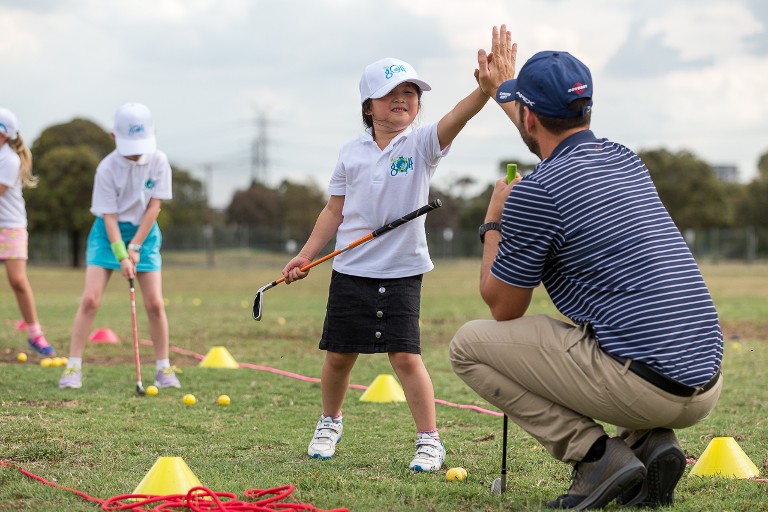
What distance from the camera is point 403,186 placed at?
15.4ft

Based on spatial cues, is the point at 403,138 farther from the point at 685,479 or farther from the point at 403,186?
the point at 685,479

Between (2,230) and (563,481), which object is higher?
(2,230)

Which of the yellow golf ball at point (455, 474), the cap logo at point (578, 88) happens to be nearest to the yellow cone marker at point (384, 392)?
the yellow golf ball at point (455, 474)

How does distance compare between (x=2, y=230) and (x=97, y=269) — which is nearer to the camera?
(x=97, y=269)

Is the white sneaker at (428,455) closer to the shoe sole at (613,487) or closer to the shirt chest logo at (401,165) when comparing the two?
the shoe sole at (613,487)

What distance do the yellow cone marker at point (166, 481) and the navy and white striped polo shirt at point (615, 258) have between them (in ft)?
4.88

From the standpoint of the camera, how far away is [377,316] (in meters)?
4.68

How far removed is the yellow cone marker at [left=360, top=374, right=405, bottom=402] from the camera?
6.41 metres

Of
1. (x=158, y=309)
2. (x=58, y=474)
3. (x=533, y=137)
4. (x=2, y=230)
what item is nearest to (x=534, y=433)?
(x=533, y=137)

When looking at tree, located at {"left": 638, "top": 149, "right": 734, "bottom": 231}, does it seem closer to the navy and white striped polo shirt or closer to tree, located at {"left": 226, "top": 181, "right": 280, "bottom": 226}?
tree, located at {"left": 226, "top": 181, "right": 280, "bottom": 226}

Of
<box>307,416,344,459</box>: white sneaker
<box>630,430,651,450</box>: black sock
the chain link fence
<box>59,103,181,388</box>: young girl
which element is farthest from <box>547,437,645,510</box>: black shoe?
the chain link fence

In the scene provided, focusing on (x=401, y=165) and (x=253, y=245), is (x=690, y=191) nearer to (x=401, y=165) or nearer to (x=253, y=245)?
(x=253, y=245)

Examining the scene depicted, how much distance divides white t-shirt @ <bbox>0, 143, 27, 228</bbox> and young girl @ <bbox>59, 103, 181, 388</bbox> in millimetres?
1461

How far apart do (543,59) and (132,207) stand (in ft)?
13.7
